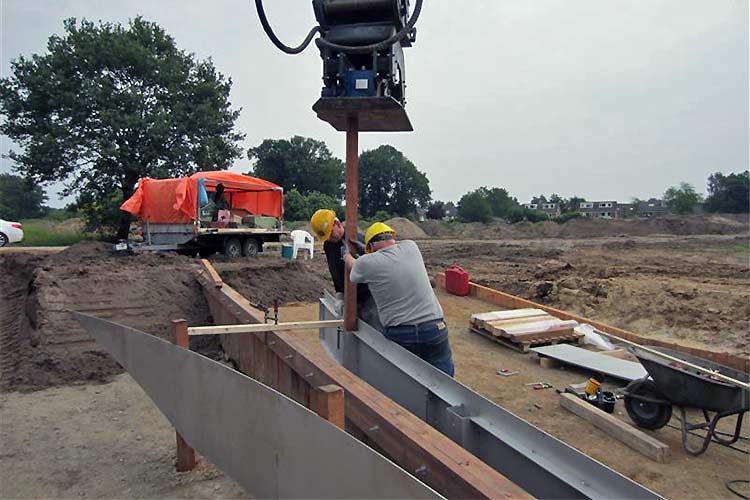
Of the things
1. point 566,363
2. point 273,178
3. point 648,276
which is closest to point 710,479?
point 566,363

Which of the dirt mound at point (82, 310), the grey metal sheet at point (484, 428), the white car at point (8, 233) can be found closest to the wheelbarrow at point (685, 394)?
the grey metal sheet at point (484, 428)

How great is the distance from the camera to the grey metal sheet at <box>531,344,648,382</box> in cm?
521

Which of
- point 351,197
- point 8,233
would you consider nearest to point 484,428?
point 351,197

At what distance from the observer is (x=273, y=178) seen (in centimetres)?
5794

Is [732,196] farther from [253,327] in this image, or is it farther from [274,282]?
[253,327]

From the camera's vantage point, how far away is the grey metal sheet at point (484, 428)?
1.86 m

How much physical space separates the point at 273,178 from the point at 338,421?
5785 cm

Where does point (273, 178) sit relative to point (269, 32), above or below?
above

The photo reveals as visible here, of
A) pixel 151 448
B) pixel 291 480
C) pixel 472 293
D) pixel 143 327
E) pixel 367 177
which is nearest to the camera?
pixel 291 480

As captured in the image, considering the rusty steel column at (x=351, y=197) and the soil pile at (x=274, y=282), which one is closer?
the rusty steel column at (x=351, y=197)

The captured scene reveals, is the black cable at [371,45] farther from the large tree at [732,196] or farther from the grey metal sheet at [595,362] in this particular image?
the large tree at [732,196]

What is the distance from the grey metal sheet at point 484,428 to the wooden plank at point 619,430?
2034mm

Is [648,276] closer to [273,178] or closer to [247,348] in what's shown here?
[247,348]

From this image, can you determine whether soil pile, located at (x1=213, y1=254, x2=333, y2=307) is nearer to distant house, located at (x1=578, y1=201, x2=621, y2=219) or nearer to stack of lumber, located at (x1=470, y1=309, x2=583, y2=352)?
stack of lumber, located at (x1=470, y1=309, x2=583, y2=352)
